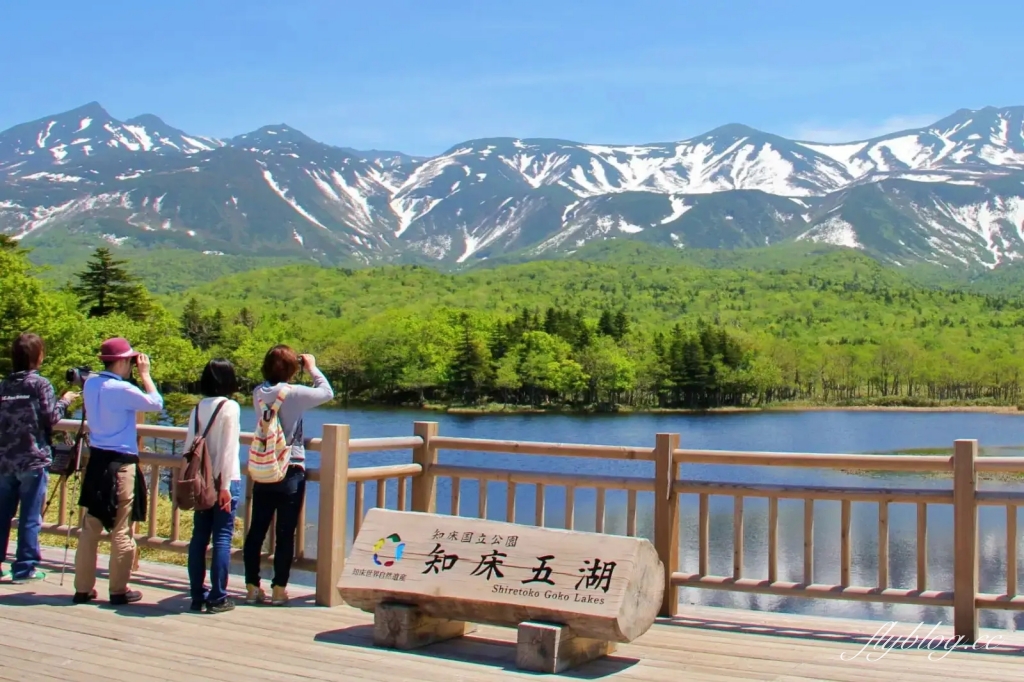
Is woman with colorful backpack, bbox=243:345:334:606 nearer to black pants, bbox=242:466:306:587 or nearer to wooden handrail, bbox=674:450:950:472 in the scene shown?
black pants, bbox=242:466:306:587

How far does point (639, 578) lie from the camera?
5688 mm

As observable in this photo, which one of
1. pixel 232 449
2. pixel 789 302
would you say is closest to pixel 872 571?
pixel 232 449

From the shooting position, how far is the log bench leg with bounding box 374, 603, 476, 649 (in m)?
6.03

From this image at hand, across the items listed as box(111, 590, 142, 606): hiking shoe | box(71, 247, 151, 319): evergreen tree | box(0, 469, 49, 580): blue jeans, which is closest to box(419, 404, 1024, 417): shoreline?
box(71, 247, 151, 319): evergreen tree

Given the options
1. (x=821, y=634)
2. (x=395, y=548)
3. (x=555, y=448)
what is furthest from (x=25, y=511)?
(x=821, y=634)

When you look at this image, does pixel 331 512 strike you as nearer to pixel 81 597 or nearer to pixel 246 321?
pixel 81 597

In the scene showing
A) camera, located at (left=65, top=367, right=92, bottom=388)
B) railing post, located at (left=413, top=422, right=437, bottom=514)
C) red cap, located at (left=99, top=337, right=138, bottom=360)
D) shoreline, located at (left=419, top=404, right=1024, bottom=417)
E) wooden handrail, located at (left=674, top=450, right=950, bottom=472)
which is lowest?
shoreline, located at (left=419, top=404, right=1024, bottom=417)

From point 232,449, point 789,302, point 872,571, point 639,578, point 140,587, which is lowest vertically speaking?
point 872,571

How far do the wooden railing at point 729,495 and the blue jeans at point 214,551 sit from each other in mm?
691

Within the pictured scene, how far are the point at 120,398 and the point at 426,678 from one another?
2764mm

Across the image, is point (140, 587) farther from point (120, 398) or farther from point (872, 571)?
point (872, 571)

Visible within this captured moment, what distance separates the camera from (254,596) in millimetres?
7293

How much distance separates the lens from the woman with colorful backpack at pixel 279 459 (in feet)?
22.6

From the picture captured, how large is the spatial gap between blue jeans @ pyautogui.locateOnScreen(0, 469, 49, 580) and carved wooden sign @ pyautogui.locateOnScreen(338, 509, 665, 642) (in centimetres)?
273
